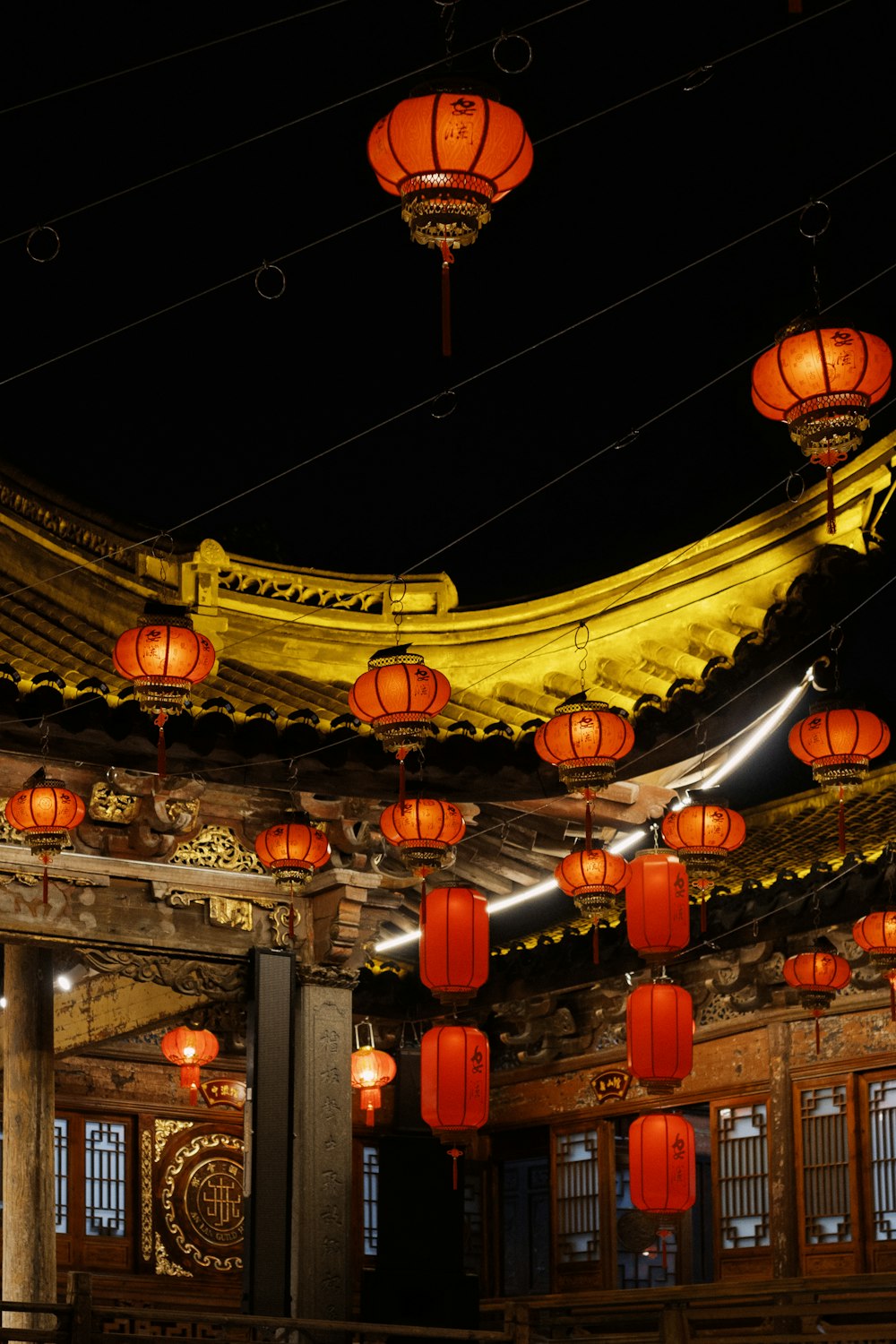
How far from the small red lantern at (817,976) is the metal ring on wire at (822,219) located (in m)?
5.86

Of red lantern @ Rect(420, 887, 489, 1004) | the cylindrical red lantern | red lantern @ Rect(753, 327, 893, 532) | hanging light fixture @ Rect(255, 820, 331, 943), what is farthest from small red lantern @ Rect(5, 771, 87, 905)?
the cylindrical red lantern

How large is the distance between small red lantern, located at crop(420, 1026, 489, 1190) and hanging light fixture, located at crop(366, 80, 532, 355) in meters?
7.05

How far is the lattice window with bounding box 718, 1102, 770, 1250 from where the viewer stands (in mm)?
13750

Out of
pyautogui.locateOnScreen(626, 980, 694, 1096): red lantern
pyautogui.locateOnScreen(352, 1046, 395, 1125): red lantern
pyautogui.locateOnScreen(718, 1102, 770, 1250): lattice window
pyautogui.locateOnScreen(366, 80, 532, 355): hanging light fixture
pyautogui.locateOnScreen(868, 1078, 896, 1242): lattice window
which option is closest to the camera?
pyautogui.locateOnScreen(366, 80, 532, 355): hanging light fixture

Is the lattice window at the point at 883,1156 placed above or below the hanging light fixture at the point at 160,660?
below

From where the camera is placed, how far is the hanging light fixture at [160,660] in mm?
9578

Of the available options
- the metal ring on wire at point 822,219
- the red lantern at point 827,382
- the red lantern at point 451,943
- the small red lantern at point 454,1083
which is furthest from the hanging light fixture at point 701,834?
the metal ring on wire at point 822,219

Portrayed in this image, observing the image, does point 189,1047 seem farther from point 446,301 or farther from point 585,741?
point 446,301

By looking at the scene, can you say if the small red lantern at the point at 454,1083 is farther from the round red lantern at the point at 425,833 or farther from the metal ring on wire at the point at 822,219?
the metal ring on wire at the point at 822,219

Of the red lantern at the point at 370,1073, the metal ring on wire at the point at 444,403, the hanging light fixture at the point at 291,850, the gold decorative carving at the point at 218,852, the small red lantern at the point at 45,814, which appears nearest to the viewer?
the metal ring on wire at the point at 444,403

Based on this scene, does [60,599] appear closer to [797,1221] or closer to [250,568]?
[250,568]

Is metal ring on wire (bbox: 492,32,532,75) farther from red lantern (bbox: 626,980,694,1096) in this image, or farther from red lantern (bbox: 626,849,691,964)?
red lantern (bbox: 626,980,694,1096)

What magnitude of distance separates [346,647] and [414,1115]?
5867 millimetres

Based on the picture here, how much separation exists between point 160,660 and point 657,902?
418 centimetres
